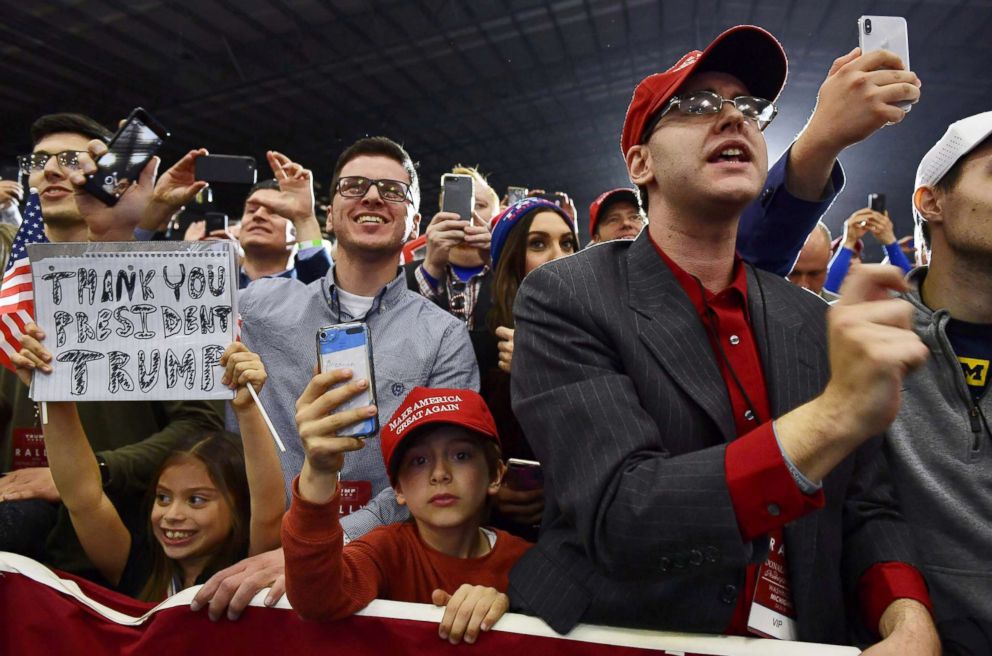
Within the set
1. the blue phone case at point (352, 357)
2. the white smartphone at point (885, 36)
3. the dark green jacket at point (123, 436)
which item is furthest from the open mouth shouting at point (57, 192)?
the white smartphone at point (885, 36)

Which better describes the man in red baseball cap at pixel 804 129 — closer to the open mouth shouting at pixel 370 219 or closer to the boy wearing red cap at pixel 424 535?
the boy wearing red cap at pixel 424 535

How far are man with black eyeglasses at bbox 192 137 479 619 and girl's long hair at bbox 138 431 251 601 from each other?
140mm

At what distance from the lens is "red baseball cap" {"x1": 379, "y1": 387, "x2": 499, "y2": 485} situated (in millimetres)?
1700

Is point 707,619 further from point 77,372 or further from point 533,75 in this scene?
point 533,75

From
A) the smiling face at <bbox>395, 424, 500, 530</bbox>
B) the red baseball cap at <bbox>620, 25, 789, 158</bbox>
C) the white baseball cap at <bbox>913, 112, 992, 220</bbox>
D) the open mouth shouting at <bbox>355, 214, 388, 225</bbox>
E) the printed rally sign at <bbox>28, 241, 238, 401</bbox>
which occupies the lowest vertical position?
the smiling face at <bbox>395, 424, 500, 530</bbox>

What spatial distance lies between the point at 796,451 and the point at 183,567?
161 centimetres

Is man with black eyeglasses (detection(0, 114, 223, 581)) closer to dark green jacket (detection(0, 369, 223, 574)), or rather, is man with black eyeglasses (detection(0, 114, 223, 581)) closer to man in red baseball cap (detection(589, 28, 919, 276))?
dark green jacket (detection(0, 369, 223, 574))

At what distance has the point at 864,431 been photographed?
3.18ft

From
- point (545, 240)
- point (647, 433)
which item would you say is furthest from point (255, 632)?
point (545, 240)

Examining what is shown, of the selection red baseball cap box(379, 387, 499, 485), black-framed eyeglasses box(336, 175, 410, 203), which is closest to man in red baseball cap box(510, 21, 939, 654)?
red baseball cap box(379, 387, 499, 485)

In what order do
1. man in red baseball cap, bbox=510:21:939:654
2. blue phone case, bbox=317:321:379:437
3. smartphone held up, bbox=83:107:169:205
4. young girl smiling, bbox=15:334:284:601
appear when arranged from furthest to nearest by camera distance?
smartphone held up, bbox=83:107:169:205
young girl smiling, bbox=15:334:284:601
blue phone case, bbox=317:321:379:437
man in red baseball cap, bbox=510:21:939:654

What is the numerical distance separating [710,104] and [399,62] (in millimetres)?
11214

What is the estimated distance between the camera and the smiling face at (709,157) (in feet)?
4.63

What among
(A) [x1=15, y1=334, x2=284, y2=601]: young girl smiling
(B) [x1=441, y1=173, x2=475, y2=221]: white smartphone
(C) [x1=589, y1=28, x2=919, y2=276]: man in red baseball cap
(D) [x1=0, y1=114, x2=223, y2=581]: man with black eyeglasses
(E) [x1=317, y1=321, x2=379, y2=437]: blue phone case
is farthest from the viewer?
(B) [x1=441, y1=173, x2=475, y2=221]: white smartphone
